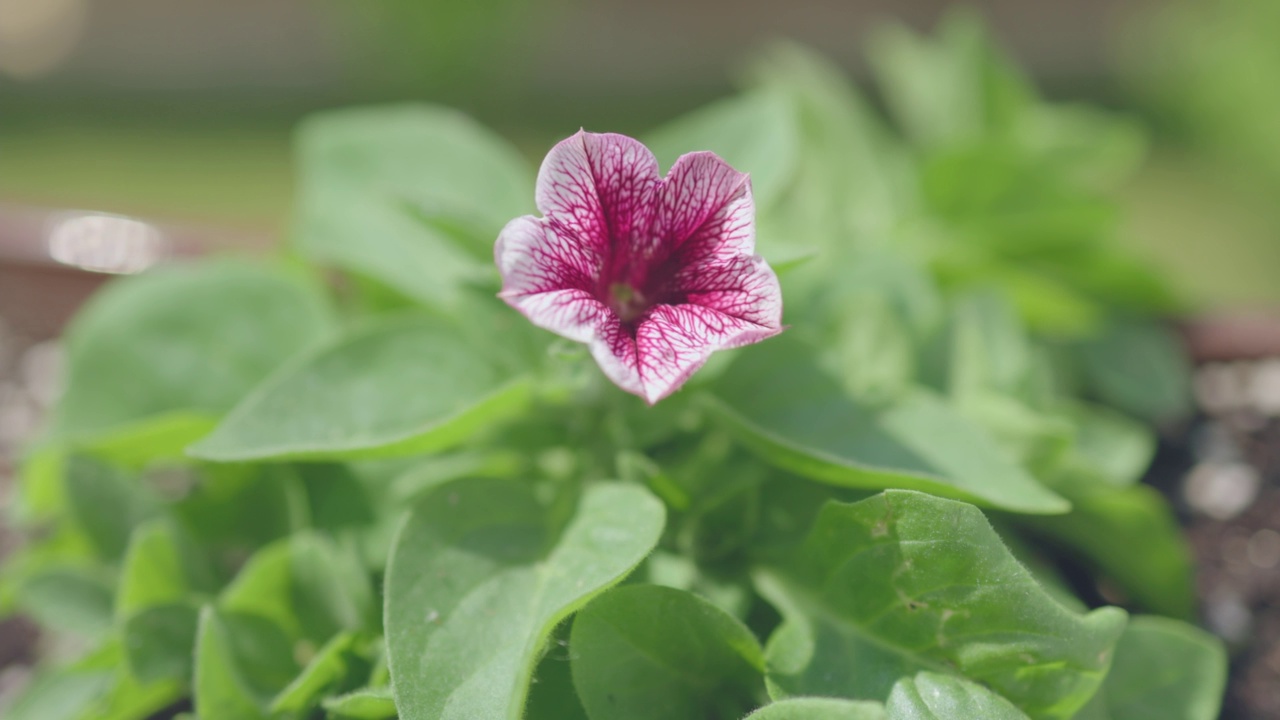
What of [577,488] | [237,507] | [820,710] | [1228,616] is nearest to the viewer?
[820,710]

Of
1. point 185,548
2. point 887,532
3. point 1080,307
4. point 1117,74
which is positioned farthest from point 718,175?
point 1117,74

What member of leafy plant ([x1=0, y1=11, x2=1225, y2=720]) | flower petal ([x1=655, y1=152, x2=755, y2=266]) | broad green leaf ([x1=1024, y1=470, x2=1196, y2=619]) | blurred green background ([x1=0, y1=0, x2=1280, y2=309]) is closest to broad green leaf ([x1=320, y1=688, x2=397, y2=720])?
leafy plant ([x1=0, y1=11, x2=1225, y2=720])

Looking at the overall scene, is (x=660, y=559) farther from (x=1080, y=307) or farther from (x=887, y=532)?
(x=1080, y=307)

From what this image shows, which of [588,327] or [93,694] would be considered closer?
[588,327]

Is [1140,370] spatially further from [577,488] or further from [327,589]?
[327,589]

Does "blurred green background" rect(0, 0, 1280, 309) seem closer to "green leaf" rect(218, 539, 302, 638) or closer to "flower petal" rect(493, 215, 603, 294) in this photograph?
"green leaf" rect(218, 539, 302, 638)

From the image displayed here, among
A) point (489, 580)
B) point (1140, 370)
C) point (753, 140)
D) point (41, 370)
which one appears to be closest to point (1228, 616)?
point (1140, 370)
